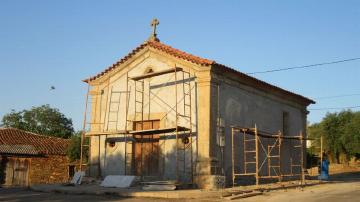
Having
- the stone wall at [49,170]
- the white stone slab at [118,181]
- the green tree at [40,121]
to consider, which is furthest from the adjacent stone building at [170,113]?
the green tree at [40,121]

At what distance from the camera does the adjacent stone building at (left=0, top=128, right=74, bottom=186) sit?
2975cm

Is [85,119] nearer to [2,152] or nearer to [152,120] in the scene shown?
[152,120]

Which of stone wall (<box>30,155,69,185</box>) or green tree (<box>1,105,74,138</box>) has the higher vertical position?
green tree (<box>1,105,74,138</box>)

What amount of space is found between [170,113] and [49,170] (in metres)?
17.8

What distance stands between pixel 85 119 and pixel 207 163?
6599mm

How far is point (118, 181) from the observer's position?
1634 centimetres

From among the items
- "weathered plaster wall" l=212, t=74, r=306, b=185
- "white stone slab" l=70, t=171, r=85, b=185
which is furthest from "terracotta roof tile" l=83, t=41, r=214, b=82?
"white stone slab" l=70, t=171, r=85, b=185

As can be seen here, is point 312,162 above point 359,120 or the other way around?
the other way around

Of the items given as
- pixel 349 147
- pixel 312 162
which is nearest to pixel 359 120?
pixel 349 147

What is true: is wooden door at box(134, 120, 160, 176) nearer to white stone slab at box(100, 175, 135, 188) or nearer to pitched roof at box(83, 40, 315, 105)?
white stone slab at box(100, 175, 135, 188)

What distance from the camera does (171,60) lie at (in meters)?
17.4

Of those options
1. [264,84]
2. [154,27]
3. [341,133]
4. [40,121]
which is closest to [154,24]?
[154,27]

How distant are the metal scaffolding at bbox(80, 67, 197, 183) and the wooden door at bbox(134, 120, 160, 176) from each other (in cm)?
13

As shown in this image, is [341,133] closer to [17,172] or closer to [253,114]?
[253,114]
